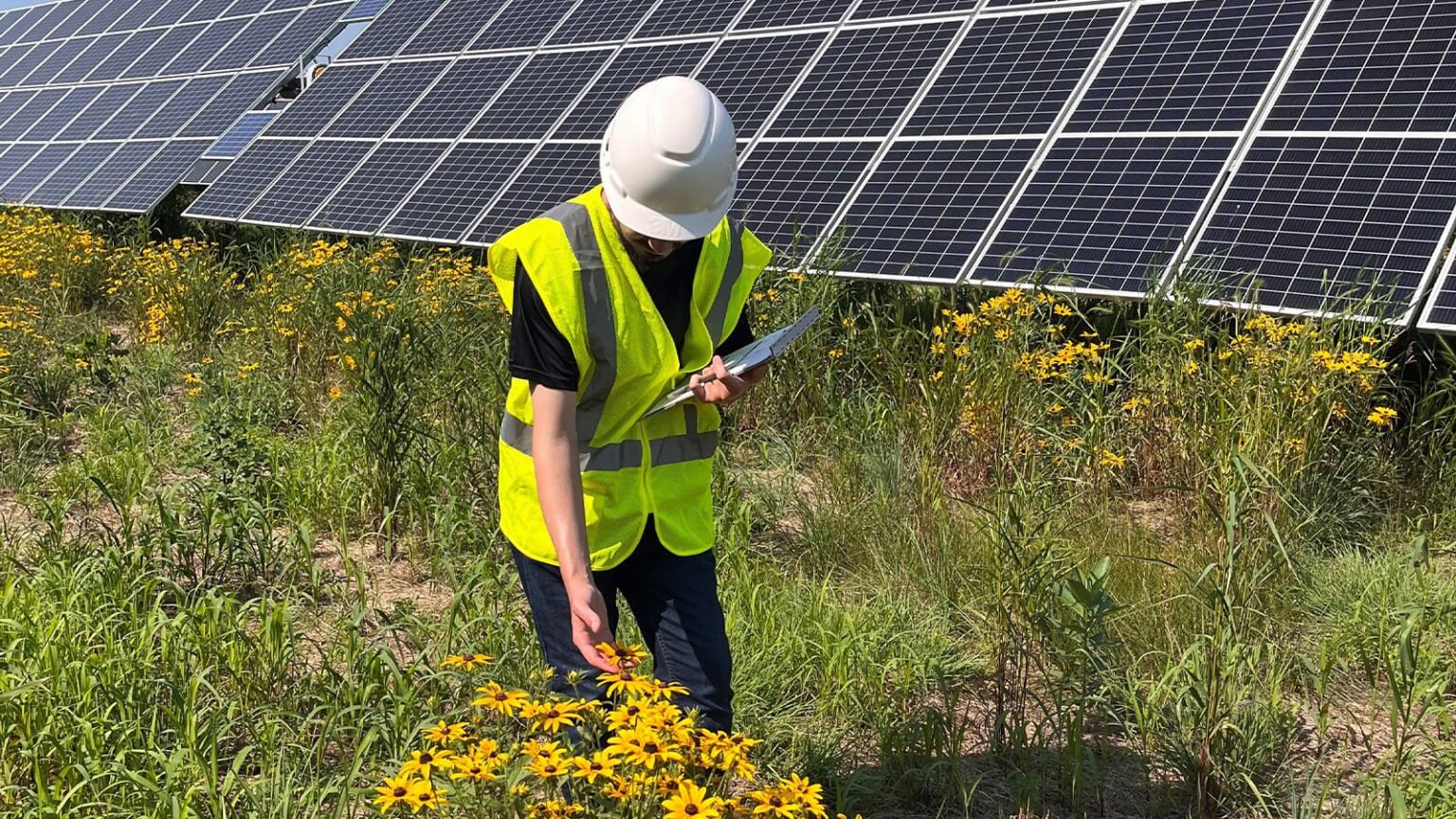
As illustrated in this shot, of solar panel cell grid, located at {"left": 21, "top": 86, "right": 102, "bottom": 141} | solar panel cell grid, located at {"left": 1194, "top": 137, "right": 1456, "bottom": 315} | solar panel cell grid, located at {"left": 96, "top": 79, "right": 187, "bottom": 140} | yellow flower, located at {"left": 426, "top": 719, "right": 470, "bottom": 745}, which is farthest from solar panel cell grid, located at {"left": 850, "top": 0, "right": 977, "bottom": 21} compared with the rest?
solar panel cell grid, located at {"left": 21, "top": 86, "right": 102, "bottom": 141}

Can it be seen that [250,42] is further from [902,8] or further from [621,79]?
[902,8]

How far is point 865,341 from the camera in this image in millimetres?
6395

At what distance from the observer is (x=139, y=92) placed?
50.9 ft

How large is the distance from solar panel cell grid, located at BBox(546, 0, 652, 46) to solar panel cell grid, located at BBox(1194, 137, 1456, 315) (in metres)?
5.83

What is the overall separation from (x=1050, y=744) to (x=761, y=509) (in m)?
1.84

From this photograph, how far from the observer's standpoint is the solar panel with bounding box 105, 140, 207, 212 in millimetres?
11922

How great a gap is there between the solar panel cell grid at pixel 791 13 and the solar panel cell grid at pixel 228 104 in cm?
643

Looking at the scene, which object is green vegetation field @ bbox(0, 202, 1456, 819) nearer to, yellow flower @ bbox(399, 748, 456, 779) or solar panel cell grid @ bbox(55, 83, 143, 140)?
yellow flower @ bbox(399, 748, 456, 779)

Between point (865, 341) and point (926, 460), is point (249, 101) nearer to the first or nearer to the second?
point (865, 341)

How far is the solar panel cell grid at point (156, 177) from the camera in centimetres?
1192

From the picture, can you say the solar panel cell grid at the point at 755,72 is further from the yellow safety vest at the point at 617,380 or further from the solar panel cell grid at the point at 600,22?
the yellow safety vest at the point at 617,380

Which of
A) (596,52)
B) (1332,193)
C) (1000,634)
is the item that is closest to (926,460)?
(1000,634)

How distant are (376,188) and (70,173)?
586 cm

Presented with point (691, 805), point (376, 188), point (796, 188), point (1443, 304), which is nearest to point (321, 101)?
point (376, 188)
